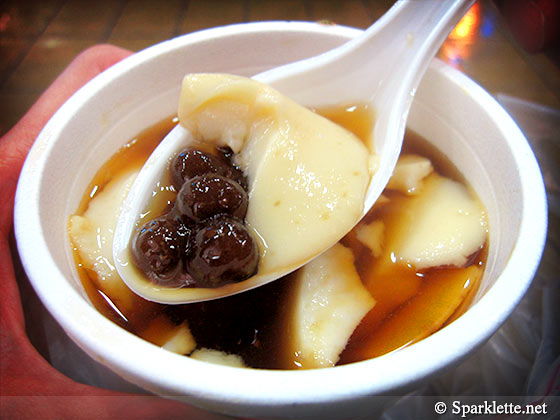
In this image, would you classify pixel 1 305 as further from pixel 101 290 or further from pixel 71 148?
pixel 71 148

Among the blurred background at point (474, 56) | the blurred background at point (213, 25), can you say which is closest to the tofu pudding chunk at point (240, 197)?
the blurred background at point (474, 56)

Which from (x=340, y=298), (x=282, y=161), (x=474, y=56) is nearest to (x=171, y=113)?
(x=282, y=161)

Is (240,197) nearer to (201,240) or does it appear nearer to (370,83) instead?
(201,240)

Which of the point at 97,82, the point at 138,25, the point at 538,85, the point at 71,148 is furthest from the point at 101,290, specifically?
the point at 538,85

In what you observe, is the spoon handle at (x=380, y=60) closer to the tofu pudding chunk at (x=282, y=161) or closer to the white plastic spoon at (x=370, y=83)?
the white plastic spoon at (x=370, y=83)

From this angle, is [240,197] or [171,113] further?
[171,113]

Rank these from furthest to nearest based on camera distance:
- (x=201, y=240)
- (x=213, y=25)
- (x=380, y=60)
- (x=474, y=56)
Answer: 1. (x=213, y=25)
2. (x=474, y=56)
3. (x=380, y=60)
4. (x=201, y=240)

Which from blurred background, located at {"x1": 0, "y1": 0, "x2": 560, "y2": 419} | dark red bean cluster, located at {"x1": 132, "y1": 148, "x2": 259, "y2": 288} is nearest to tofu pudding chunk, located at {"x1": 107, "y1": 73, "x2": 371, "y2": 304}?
dark red bean cluster, located at {"x1": 132, "y1": 148, "x2": 259, "y2": 288}
